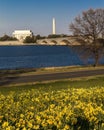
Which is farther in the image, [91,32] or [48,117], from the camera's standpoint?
[91,32]

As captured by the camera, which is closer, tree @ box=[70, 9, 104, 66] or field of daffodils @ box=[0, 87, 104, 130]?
field of daffodils @ box=[0, 87, 104, 130]

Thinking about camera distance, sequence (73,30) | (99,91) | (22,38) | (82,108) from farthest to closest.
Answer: (22,38), (73,30), (99,91), (82,108)

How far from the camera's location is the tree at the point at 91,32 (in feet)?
159

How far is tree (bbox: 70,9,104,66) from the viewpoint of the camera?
48.3 m

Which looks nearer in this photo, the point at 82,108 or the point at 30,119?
Result: the point at 30,119

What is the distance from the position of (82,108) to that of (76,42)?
4172 cm

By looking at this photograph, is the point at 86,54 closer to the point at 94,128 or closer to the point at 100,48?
the point at 100,48

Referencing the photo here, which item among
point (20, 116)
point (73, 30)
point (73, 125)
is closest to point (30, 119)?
point (20, 116)

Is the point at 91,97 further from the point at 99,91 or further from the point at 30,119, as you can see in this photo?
the point at 30,119

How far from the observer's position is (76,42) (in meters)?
50.2

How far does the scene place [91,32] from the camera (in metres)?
49.7

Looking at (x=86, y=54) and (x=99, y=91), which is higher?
(x=99, y=91)

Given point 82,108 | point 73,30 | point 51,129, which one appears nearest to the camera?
point 51,129

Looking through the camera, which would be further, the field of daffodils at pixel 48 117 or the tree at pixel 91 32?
the tree at pixel 91 32
